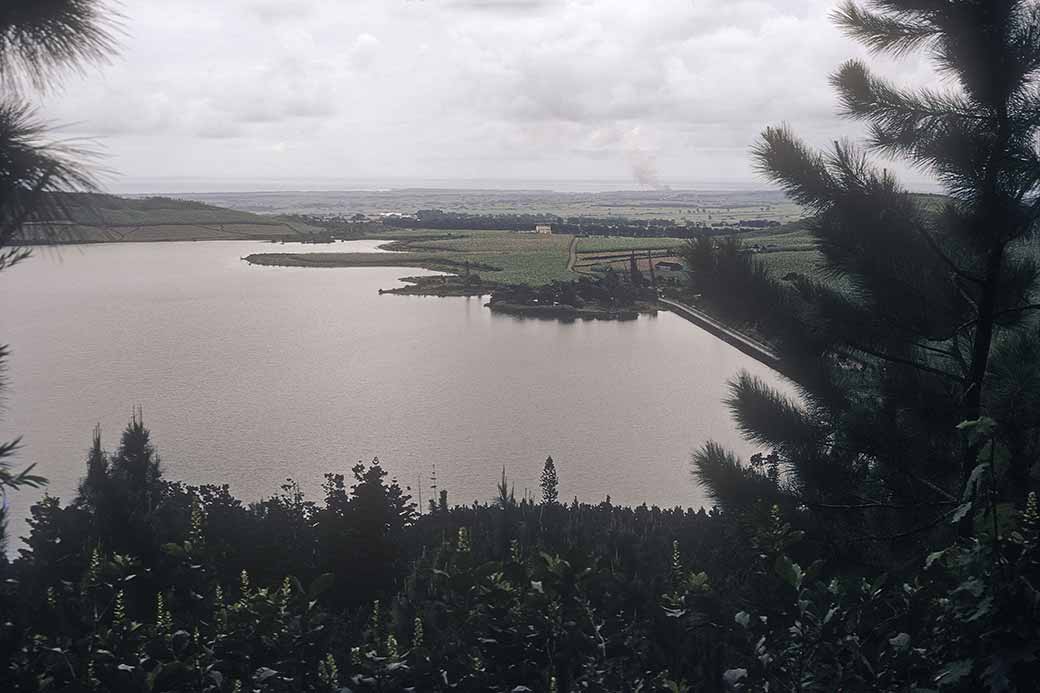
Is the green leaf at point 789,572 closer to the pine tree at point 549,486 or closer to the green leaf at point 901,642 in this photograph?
the green leaf at point 901,642

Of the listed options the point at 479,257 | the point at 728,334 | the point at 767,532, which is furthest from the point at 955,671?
the point at 479,257

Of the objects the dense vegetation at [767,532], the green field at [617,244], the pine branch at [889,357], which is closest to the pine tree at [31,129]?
the dense vegetation at [767,532]

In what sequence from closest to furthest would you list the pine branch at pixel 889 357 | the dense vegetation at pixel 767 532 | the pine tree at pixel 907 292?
the dense vegetation at pixel 767 532 → the pine tree at pixel 907 292 → the pine branch at pixel 889 357

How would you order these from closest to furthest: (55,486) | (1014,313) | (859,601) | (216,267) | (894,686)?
(894,686) → (859,601) → (1014,313) → (55,486) → (216,267)

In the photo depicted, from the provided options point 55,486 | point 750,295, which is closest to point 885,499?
point 750,295

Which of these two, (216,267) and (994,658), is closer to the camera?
(994,658)

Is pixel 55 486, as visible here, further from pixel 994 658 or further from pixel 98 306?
pixel 98 306

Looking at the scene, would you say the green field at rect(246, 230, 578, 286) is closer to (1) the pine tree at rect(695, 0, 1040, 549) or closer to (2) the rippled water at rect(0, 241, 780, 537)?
(2) the rippled water at rect(0, 241, 780, 537)
